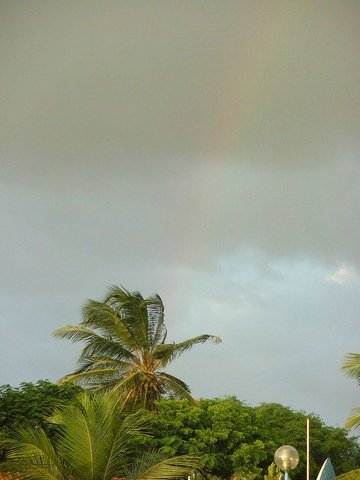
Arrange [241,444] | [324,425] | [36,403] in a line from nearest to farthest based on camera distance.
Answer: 1. [36,403]
2. [241,444]
3. [324,425]

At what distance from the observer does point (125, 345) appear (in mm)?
A: 36000

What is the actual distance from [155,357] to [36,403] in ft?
38.9

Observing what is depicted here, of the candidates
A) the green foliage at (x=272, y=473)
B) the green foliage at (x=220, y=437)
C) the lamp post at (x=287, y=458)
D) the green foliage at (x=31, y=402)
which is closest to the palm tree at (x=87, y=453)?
the lamp post at (x=287, y=458)

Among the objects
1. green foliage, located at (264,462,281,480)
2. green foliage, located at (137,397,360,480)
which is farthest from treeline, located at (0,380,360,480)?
green foliage, located at (264,462,281,480)

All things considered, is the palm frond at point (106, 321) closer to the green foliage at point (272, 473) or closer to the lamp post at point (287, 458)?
the green foliage at point (272, 473)

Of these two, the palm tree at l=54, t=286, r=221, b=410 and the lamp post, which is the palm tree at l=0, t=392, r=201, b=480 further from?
the palm tree at l=54, t=286, r=221, b=410

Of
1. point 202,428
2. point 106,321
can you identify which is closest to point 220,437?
point 202,428

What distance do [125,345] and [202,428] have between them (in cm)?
670

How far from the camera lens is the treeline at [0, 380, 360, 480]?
24.4 meters

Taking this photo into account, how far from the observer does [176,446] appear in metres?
27.7

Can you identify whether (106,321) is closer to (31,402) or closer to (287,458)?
(31,402)

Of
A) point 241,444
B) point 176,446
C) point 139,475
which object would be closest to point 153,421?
point 176,446

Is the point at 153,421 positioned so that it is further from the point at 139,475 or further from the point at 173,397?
the point at 139,475

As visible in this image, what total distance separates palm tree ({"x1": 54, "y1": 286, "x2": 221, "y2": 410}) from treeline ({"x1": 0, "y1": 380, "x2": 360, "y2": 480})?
250 centimetres
